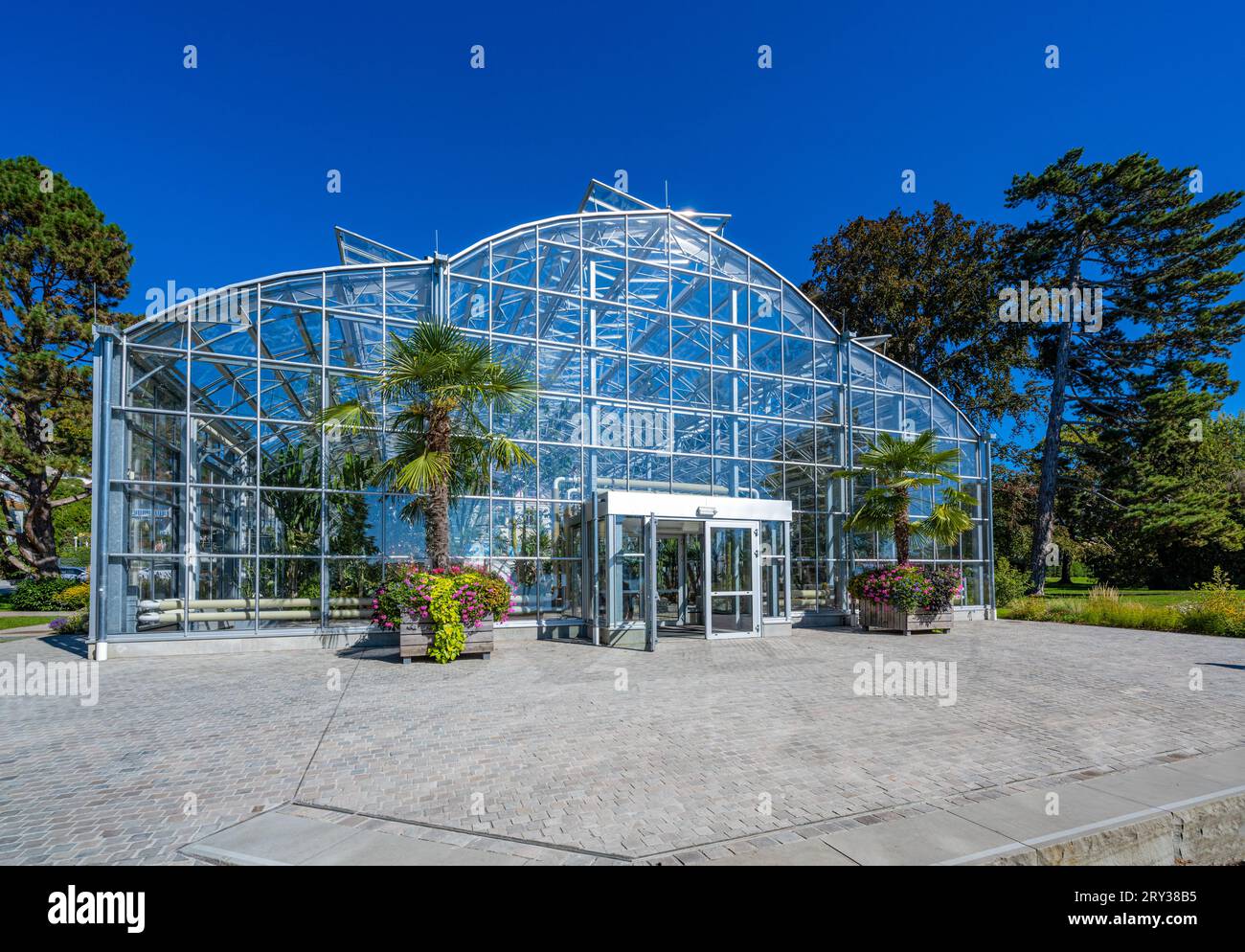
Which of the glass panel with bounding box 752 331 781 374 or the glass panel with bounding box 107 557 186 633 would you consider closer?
the glass panel with bounding box 107 557 186 633

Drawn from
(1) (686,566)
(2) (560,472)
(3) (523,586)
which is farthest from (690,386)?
(3) (523,586)

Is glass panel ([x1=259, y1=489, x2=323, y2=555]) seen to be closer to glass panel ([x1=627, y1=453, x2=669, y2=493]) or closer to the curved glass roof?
the curved glass roof

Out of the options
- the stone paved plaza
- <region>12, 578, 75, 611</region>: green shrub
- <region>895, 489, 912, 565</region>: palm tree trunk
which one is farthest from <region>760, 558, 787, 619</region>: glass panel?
<region>12, 578, 75, 611</region>: green shrub

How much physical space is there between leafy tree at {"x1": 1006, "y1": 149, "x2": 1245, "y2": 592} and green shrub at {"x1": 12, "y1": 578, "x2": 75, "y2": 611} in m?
37.0

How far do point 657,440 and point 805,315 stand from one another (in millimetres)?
6126

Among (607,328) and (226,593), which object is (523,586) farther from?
(607,328)

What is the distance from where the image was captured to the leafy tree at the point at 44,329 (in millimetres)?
22656

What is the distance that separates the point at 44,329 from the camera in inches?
904

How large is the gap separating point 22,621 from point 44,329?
1017cm

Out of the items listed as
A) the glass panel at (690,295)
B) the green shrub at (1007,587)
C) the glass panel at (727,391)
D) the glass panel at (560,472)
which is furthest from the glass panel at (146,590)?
the green shrub at (1007,587)

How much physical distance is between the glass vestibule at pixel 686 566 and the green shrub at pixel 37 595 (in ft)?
71.5

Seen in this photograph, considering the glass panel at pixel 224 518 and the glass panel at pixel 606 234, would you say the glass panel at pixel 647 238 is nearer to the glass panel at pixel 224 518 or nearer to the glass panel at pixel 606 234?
the glass panel at pixel 606 234

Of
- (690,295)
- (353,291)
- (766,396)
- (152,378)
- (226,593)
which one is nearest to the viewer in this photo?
(226,593)

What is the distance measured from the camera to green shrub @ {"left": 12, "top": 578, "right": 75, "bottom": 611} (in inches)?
931
